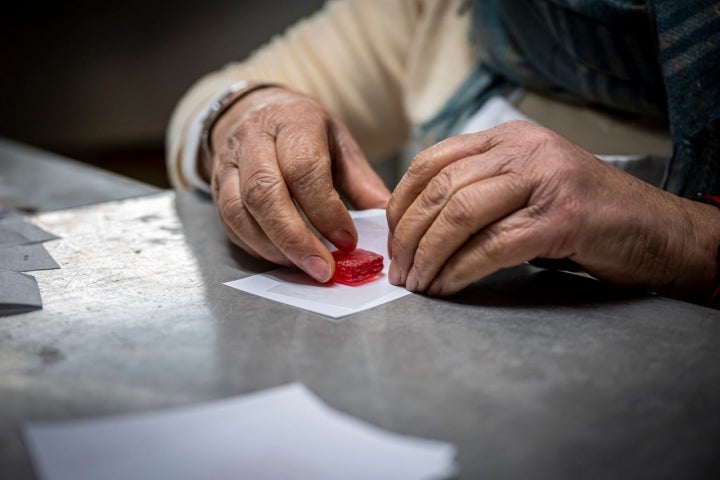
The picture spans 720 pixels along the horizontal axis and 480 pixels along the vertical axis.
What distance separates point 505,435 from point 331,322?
0.21 meters

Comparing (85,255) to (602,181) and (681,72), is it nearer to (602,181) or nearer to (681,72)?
(602,181)

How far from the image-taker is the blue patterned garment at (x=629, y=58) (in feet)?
2.54

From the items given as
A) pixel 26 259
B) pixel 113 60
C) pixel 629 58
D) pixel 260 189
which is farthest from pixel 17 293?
pixel 113 60

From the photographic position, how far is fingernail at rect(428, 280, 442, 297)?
2.11 feet

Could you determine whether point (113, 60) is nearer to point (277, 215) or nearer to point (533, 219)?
point (277, 215)

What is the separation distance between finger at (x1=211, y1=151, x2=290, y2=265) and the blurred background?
9.26 feet

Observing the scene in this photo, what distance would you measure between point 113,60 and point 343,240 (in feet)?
11.1

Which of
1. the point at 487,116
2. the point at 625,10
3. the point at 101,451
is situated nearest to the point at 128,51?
the point at 487,116

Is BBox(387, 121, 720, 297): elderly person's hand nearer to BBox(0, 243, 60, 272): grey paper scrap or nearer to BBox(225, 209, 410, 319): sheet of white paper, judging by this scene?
BBox(225, 209, 410, 319): sheet of white paper

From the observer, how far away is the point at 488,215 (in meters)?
0.60

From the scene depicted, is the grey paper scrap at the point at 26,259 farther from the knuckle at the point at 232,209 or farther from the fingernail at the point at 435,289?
the fingernail at the point at 435,289

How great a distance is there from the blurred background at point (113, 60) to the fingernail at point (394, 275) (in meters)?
3.01

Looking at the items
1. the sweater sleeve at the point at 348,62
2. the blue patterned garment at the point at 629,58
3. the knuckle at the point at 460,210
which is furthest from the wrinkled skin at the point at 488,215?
the sweater sleeve at the point at 348,62

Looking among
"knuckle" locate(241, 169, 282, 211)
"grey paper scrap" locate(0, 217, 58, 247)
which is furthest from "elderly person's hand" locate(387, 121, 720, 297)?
"grey paper scrap" locate(0, 217, 58, 247)
